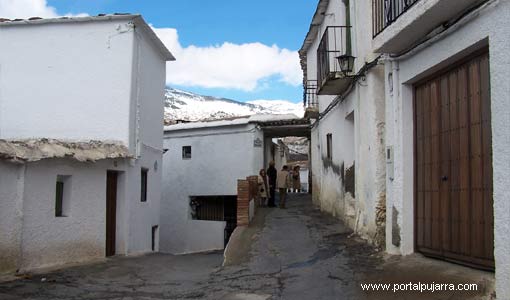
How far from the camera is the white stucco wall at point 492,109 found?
16.8ft

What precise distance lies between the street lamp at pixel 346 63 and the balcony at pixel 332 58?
0.10 metres

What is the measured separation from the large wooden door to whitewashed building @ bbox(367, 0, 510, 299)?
0.01 m

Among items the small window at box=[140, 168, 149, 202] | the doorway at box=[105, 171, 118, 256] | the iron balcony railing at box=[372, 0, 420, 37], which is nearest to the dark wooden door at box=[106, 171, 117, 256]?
the doorway at box=[105, 171, 118, 256]

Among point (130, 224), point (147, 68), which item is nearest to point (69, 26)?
point (147, 68)

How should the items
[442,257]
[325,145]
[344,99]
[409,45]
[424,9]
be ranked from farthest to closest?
[325,145]
[344,99]
[409,45]
[442,257]
[424,9]

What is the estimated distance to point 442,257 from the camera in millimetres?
6898

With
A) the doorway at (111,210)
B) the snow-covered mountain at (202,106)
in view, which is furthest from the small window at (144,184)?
the snow-covered mountain at (202,106)

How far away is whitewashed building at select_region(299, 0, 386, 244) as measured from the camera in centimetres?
909

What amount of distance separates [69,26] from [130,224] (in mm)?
5235

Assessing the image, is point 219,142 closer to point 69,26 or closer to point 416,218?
point 69,26

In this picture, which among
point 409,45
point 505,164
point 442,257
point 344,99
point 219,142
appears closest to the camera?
point 505,164

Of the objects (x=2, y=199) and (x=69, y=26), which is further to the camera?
(x=69, y=26)

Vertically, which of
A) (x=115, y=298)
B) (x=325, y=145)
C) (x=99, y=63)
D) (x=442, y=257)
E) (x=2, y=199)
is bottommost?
(x=115, y=298)

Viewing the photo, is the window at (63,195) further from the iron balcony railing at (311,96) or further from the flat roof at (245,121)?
the flat roof at (245,121)
